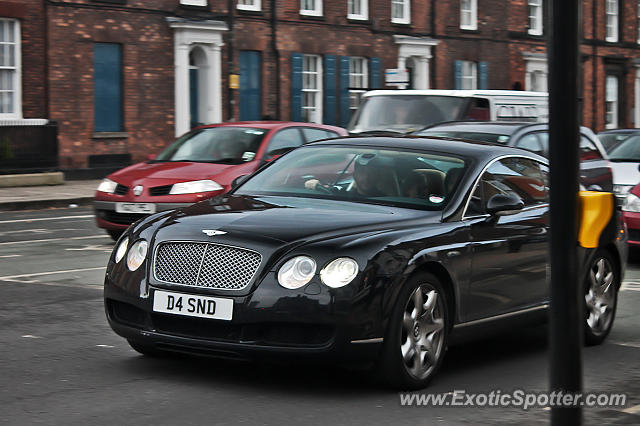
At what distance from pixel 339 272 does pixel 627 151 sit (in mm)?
12276

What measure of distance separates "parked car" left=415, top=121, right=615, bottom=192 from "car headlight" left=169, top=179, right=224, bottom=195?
2.69 metres

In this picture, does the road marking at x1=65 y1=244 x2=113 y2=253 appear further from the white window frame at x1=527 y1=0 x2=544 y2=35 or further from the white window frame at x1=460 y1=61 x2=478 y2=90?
the white window frame at x1=527 y1=0 x2=544 y2=35

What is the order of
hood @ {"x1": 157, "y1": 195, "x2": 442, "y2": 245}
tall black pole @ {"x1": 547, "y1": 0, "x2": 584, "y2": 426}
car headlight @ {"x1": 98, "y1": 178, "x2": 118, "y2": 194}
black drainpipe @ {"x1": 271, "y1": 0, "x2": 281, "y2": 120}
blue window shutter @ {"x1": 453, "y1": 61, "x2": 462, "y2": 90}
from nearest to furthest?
tall black pole @ {"x1": 547, "y1": 0, "x2": 584, "y2": 426}, hood @ {"x1": 157, "y1": 195, "x2": 442, "y2": 245}, car headlight @ {"x1": 98, "y1": 178, "x2": 118, "y2": 194}, black drainpipe @ {"x1": 271, "y1": 0, "x2": 281, "y2": 120}, blue window shutter @ {"x1": 453, "y1": 61, "x2": 462, "y2": 90}

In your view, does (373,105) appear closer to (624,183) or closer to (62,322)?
(624,183)

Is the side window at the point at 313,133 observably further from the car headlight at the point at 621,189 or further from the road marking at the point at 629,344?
the road marking at the point at 629,344

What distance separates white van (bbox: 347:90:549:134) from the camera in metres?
19.4

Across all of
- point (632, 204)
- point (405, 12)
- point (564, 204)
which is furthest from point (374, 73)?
point (564, 204)

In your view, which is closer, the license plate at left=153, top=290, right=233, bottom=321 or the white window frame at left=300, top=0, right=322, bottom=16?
the license plate at left=153, top=290, right=233, bottom=321

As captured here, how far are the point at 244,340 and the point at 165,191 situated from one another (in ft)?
27.1

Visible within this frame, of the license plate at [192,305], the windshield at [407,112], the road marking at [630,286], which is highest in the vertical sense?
the windshield at [407,112]

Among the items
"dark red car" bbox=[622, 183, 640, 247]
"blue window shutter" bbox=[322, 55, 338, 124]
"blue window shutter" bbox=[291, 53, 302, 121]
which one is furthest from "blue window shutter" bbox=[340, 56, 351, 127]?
"dark red car" bbox=[622, 183, 640, 247]

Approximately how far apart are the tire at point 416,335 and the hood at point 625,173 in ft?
31.6

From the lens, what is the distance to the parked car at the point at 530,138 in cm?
1448

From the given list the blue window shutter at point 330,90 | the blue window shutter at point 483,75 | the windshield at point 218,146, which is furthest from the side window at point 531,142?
the blue window shutter at point 483,75
